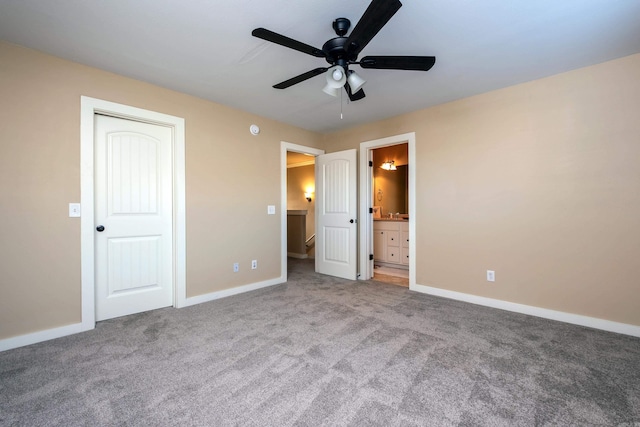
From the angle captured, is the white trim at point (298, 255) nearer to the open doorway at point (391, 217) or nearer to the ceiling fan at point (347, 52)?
the open doorway at point (391, 217)

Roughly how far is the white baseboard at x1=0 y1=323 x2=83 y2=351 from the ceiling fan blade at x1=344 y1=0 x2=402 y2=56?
3144mm

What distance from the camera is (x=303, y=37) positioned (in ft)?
6.63

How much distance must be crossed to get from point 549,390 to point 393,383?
895 millimetres

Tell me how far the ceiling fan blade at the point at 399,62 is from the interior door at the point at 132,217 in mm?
2342

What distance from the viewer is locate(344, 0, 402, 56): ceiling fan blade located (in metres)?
1.28

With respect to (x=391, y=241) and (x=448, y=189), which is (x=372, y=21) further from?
(x=391, y=241)

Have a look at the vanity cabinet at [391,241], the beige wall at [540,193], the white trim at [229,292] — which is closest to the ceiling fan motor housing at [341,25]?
the beige wall at [540,193]

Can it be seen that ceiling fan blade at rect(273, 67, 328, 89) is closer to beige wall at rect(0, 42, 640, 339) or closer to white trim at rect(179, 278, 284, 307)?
beige wall at rect(0, 42, 640, 339)

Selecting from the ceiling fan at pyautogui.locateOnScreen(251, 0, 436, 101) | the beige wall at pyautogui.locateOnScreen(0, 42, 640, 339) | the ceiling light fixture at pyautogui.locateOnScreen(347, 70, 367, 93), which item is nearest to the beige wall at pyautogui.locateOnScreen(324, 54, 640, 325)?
the beige wall at pyautogui.locateOnScreen(0, 42, 640, 339)

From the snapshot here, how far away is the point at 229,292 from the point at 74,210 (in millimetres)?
1757

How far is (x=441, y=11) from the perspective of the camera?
176 centimetres

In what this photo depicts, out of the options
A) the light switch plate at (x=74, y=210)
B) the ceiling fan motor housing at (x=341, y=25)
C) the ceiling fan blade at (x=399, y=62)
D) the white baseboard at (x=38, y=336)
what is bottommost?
the white baseboard at (x=38, y=336)

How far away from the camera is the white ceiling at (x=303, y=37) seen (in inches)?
68.2

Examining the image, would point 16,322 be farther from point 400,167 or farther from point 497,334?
point 400,167
